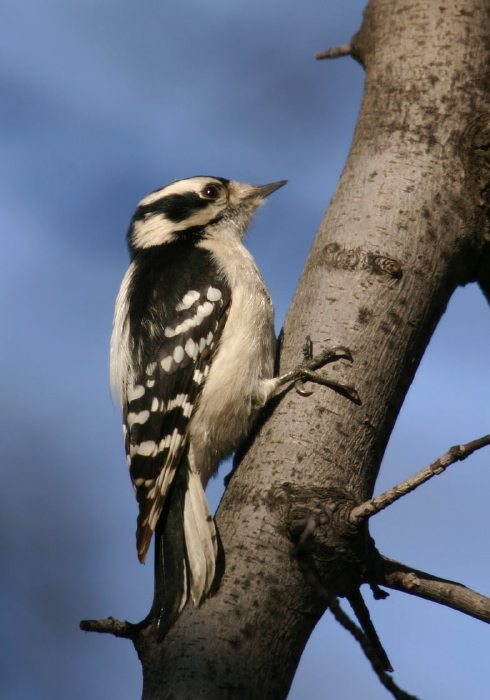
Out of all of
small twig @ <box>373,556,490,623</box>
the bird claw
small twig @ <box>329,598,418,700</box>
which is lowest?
small twig @ <box>329,598,418,700</box>

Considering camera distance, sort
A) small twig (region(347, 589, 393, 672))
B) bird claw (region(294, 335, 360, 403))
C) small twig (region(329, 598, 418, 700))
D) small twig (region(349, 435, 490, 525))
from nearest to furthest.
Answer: small twig (region(329, 598, 418, 700)) → small twig (region(349, 435, 490, 525)) → small twig (region(347, 589, 393, 672)) → bird claw (region(294, 335, 360, 403))

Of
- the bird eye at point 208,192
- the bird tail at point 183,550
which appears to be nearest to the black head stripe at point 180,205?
the bird eye at point 208,192

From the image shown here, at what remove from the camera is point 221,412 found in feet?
10.0

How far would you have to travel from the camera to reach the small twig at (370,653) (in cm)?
152

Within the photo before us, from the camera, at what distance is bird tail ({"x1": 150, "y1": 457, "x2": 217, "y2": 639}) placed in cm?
210

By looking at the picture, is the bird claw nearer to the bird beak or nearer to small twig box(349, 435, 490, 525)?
small twig box(349, 435, 490, 525)

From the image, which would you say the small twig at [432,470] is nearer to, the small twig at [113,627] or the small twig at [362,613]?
the small twig at [362,613]

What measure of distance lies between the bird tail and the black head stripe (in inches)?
59.3

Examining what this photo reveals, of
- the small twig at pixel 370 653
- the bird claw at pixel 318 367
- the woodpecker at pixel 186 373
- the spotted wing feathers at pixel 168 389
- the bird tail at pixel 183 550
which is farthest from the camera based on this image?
the spotted wing feathers at pixel 168 389

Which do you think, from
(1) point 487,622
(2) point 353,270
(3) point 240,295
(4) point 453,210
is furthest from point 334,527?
(3) point 240,295

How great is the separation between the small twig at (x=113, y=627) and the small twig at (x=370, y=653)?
586mm

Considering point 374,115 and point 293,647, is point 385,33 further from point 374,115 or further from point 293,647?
point 293,647

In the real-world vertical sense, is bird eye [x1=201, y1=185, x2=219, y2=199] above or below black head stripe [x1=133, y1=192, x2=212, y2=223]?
above

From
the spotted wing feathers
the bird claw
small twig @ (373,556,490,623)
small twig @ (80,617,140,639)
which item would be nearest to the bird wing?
the spotted wing feathers
